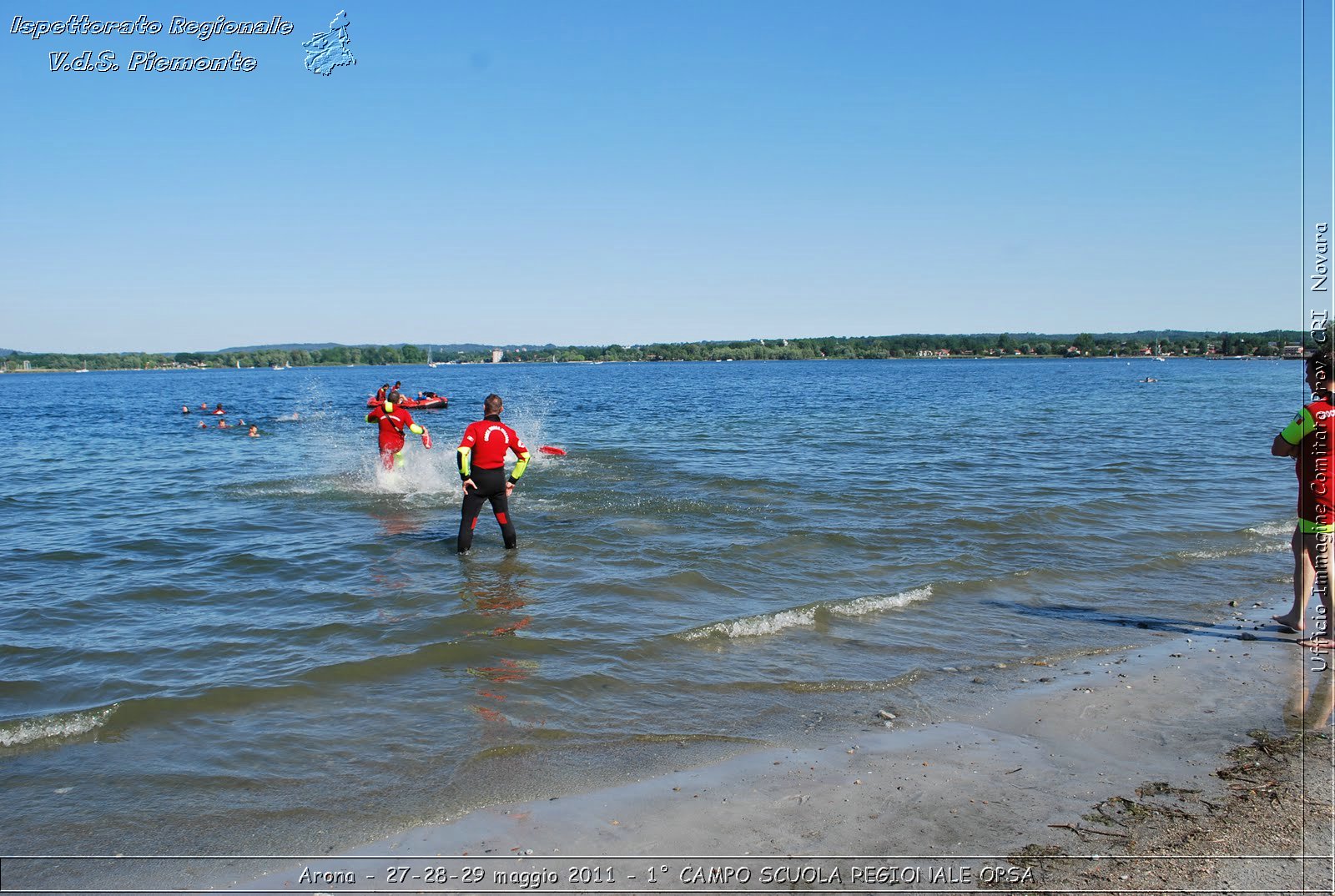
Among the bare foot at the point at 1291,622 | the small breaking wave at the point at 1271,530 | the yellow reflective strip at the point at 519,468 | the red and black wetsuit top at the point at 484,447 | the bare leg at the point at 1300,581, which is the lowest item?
the small breaking wave at the point at 1271,530

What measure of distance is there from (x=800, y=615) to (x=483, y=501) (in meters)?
4.68

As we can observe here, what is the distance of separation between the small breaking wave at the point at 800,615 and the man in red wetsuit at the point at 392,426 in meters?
8.90

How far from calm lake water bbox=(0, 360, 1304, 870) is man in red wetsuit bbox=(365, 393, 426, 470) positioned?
0.57 metres

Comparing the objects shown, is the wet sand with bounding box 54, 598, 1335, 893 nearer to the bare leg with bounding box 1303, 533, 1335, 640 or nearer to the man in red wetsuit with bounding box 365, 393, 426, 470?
the bare leg with bounding box 1303, 533, 1335, 640

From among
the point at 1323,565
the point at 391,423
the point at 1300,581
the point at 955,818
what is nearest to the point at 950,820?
the point at 955,818

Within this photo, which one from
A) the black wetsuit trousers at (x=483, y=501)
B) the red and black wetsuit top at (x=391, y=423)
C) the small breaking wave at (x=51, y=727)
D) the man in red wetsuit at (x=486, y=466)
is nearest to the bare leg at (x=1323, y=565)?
the man in red wetsuit at (x=486, y=466)

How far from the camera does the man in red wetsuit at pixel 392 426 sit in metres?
16.4

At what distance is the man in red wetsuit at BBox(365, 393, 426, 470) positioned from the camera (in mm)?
16375

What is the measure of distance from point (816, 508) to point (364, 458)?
12884 mm

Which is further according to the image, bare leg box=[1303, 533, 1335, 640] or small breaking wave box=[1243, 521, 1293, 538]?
small breaking wave box=[1243, 521, 1293, 538]

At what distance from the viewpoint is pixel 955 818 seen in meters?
4.89

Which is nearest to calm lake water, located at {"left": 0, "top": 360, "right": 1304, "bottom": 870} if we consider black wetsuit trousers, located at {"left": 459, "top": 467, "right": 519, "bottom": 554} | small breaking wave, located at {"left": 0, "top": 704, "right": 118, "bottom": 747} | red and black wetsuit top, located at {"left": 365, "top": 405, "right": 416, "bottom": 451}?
small breaking wave, located at {"left": 0, "top": 704, "right": 118, "bottom": 747}

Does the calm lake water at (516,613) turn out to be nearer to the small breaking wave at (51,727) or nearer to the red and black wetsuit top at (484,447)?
the small breaking wave at (51,727)

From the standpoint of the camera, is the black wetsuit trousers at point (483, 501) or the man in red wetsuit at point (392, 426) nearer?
the black wetsuit trousers at point (483, 501)
